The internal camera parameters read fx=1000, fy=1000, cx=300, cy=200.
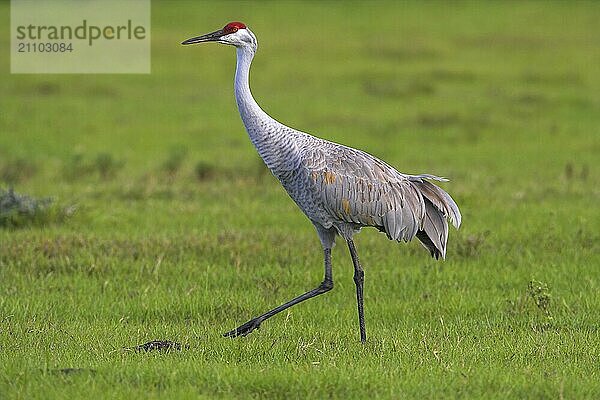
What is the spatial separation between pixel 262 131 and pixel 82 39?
18582mm

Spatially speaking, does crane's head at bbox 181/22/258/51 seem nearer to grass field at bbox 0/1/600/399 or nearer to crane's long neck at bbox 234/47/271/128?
crane's long neck at bbox 234/47/271/128

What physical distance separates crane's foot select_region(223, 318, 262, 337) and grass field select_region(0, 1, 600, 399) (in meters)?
0.08

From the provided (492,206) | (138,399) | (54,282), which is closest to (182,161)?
(492,206)

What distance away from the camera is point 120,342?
239 inches

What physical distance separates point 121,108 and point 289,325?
12.0 metres

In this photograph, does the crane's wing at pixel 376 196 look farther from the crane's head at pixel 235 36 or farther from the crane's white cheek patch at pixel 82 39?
the crane's white cheek patch at pixel 82 39

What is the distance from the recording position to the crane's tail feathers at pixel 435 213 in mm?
6801

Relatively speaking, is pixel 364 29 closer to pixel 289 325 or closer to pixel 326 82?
pixel 326 82

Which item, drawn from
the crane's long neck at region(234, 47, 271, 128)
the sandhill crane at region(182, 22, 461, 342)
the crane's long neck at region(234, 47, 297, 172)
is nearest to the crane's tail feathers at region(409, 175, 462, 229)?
the sandhill crane at region(182, 22, 461, 342)

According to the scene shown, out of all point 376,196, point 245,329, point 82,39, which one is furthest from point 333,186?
point 82,39

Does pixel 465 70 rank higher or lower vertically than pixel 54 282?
higher

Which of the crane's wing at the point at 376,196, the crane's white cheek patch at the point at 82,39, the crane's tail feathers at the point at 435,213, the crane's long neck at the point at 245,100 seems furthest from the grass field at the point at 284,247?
the crane's long neck at the point at 245,100

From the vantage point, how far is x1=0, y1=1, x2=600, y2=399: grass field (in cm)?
536

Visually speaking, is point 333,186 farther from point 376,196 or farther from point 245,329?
point 245,329
